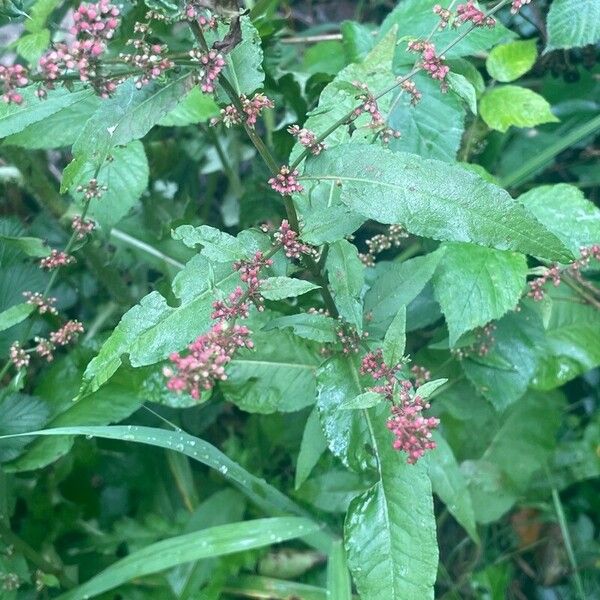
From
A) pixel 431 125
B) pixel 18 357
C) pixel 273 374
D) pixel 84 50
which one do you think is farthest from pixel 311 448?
pixel 84 50

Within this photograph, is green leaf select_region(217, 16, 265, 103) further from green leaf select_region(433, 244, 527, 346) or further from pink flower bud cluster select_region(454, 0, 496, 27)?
green leaf select_region(433, 244, 527, 346)

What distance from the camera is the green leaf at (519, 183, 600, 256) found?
1.12 m

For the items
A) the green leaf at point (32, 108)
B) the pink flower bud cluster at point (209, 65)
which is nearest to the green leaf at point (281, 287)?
the pink flower bud cluster at point (209, 65)

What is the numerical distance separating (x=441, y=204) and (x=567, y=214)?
Result: 1.50ft

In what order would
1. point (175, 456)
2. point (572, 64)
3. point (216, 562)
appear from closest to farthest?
point (216, 562) → point (175, 456) → point (572, 64)

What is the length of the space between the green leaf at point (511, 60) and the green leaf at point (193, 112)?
501 millimetres

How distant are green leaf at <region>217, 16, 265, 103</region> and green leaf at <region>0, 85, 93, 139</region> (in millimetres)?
178

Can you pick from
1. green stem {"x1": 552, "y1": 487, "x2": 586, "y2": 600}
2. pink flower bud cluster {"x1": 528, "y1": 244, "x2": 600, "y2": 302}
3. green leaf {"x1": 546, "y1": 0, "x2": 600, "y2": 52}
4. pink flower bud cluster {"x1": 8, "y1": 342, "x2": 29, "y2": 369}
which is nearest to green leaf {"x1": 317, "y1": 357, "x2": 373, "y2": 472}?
pink flower bud cluster {"x1": 528, "y1": 244, "x2": 600, "y2": 302}

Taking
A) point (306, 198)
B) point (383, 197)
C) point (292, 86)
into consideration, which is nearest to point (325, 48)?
point (292, 86)

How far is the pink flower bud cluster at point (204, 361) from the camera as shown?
66cm

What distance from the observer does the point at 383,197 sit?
786mm

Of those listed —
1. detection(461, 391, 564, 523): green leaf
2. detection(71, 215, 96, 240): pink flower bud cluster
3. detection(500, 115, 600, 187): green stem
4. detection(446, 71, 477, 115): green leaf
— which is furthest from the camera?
detection(461, 391, 564, 523): green leaf

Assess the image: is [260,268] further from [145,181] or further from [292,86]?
[292,86]

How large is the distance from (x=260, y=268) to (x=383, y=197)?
0.16 m
